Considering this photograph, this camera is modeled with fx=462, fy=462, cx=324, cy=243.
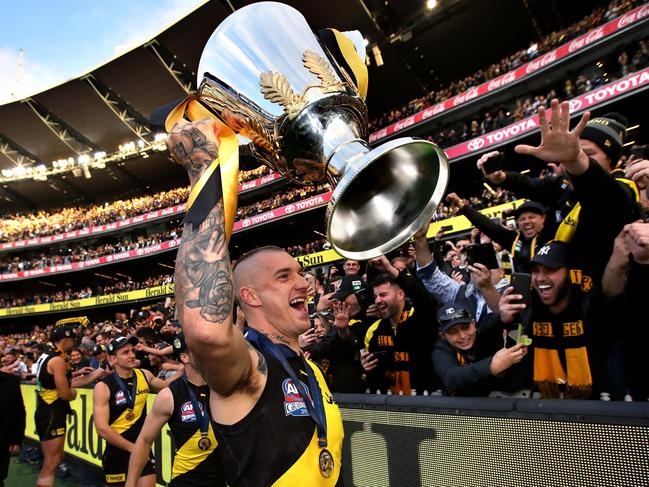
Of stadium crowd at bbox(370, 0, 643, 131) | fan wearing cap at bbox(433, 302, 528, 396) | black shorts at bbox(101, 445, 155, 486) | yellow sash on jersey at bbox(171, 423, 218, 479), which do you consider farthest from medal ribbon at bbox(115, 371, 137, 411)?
stadium crowd at bbox(370, 0, 643, 131)

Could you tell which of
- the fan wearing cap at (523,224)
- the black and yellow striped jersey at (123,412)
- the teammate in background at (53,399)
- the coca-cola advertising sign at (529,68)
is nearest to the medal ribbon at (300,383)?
the fan wearing cap at (523,224)

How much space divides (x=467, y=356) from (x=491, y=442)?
0.78 m

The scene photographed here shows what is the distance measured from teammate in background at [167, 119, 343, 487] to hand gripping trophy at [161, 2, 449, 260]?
0.71 feet

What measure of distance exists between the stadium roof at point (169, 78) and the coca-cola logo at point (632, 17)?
6155 mm

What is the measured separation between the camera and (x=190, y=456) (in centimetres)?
281

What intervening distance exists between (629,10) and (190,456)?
17.3m

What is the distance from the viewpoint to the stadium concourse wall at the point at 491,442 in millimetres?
1701

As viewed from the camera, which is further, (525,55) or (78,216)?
(78,216)

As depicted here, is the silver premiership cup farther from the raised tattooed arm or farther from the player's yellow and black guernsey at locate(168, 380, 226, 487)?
the player's yellow and black guernsey at locate(168, 380, 226, 487)

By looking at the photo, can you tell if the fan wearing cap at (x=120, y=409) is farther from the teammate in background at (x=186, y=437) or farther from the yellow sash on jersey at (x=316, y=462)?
the yellow sash on jersey at (x=316, y=462)

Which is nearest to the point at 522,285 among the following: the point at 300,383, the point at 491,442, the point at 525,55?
the point at 491,442

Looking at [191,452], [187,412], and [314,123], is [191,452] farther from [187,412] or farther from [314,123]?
[314,123]

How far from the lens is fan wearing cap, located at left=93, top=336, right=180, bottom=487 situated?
406 centimetres

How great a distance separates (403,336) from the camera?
3.40 metres
